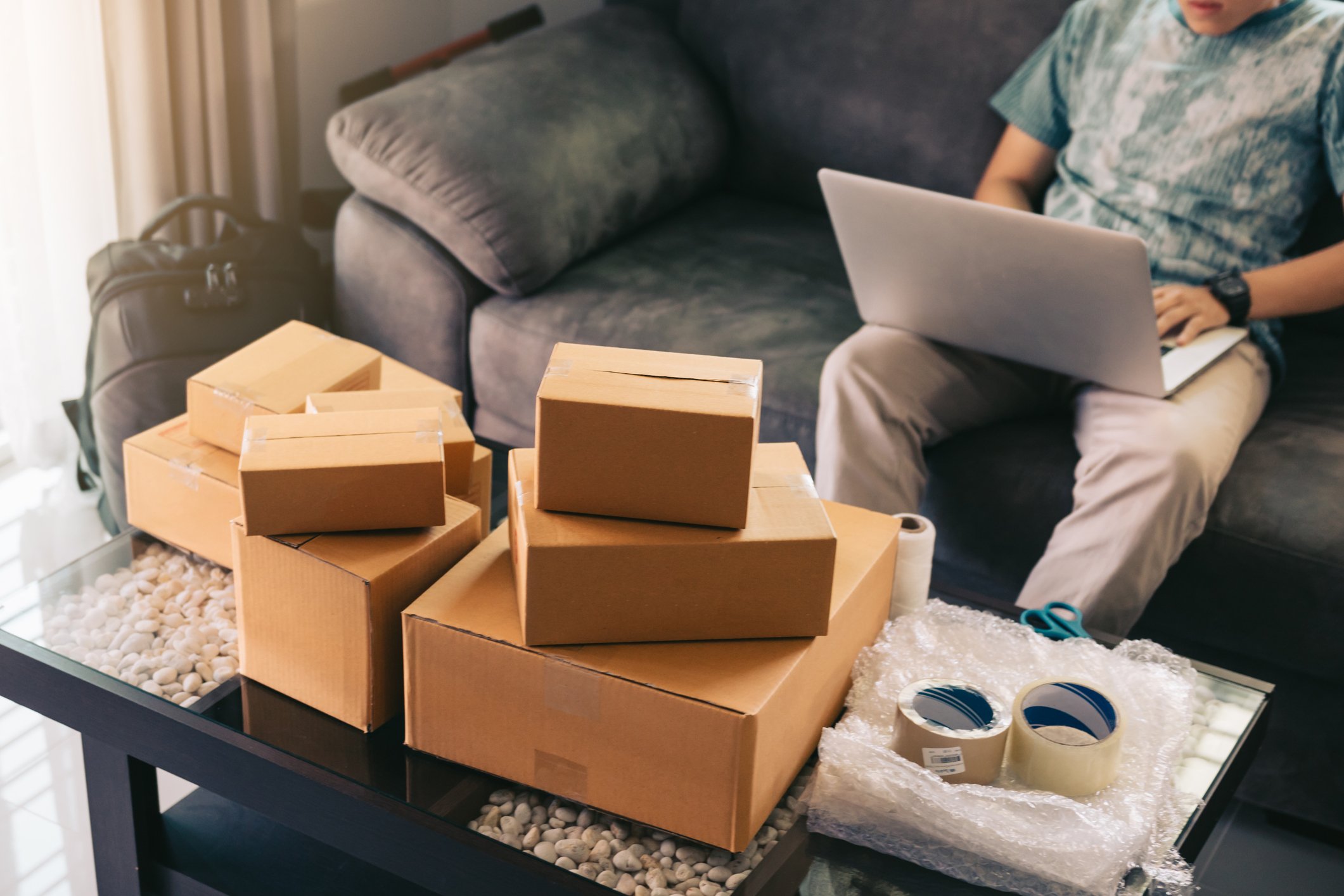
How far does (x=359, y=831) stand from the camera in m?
1.02

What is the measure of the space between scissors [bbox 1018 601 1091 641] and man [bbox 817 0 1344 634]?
0.80 feet

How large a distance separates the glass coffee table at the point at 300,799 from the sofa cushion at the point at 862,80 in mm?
1155

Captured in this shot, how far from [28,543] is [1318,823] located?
1.94m

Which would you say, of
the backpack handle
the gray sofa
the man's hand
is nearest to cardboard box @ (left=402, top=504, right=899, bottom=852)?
the gray sofa

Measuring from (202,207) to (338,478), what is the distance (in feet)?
4.28

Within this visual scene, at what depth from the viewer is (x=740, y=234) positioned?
7.21ft

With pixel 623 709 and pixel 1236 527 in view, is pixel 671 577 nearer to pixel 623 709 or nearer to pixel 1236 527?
pixel 623 709

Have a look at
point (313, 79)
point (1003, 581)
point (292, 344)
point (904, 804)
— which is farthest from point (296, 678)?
point (313, 79)

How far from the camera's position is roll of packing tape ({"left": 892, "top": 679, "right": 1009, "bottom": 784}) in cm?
99

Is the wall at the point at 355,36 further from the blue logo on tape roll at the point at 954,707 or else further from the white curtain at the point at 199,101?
the blue logo on tape roll at the point at 954,707

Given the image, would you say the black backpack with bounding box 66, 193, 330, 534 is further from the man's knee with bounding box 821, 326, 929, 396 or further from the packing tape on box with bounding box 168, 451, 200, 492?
the man's knee with bounding box 821, 326, 929, 396

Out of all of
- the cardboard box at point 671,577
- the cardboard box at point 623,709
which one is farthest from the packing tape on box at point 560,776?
the cardboard box at point 671,577

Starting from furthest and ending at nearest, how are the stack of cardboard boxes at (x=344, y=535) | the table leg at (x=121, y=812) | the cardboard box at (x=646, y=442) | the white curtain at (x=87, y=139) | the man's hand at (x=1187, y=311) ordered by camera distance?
the white curtain at (x=87, y=139), the man's hand at (x=1187, y=311), the table leg at (x=121, y=812), the stack of cardboard boxes at (x=344, y=535), the cardboard box at (x=646, y=442)

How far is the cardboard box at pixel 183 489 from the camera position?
1.25m
